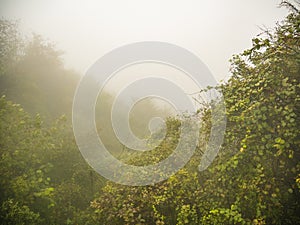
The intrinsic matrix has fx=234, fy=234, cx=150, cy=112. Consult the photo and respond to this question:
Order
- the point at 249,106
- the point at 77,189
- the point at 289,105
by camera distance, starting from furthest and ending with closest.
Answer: the point at 77,189 → the point at 249,106 → the point at 289,105

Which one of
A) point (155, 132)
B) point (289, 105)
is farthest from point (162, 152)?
point (289, 105)

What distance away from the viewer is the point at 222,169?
16.9 feet

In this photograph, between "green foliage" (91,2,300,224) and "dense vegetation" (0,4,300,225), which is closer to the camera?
"green foliage" (91,2,300,224)

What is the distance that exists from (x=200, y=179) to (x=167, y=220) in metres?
1.70

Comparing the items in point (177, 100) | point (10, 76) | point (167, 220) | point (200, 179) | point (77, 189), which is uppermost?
point (10, 76)

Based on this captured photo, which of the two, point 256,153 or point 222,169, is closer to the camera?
point 256,153

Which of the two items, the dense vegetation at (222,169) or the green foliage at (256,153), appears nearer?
the green foliage at (256,153)

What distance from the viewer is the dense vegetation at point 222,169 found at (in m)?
4.79

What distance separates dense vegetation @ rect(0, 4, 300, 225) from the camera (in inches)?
189

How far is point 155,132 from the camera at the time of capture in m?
9.23

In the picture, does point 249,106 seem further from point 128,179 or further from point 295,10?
point 128,179

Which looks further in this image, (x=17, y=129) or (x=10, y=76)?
(x=10, y=76)

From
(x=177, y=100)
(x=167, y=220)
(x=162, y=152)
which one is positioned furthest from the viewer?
(x=177, y=100)

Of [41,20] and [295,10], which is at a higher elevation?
[41,20]
